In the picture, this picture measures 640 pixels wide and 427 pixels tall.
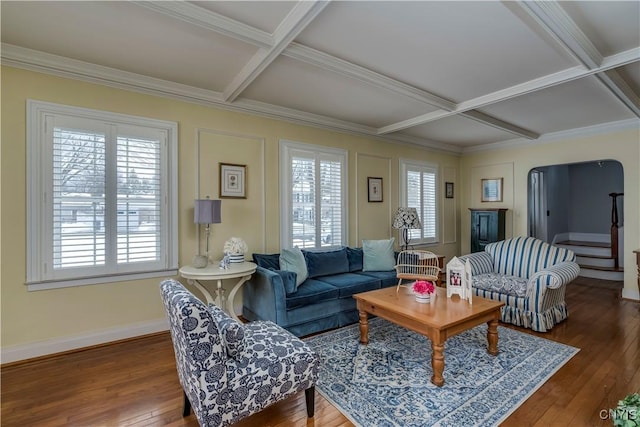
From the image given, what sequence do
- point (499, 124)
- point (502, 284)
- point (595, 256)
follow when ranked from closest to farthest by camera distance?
A: 1. point (502, 284)
2. point (499, 124)
3. point (595, 256)

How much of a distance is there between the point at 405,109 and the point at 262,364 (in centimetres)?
360

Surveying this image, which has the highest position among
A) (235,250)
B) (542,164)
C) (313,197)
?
(542,164)

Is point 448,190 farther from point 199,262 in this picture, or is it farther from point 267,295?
point 199,262

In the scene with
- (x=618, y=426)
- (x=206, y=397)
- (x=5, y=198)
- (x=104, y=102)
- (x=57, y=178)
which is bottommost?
(x=618, y=426)

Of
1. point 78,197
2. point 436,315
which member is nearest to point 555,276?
point 436,315

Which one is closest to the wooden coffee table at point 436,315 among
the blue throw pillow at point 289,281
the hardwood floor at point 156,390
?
the hardwood floor at point 156,390

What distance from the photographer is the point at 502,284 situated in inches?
146

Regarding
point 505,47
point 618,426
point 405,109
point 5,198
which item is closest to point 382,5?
point 505,47

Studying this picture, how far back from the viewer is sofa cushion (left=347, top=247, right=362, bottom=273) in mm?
4301

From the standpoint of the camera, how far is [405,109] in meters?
4.15

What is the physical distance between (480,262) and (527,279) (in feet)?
1.90

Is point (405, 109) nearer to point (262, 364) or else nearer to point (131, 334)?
point (262, 364)

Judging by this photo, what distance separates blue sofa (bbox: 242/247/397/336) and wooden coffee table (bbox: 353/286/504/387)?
463 mm

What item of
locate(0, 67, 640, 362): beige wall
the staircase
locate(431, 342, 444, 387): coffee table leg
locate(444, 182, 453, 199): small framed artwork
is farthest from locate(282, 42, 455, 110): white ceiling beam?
the staircase
